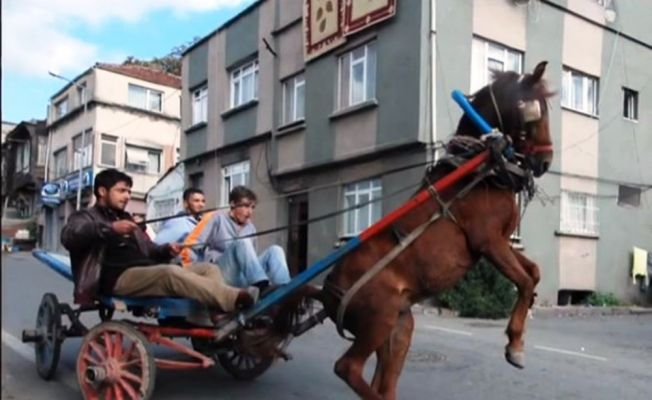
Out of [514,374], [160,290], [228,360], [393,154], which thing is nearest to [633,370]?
[514,374]

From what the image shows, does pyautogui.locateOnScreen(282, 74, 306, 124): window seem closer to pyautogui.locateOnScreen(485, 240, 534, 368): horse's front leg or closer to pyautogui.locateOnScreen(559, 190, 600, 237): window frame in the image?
pyautogui.locateOnScreen(559, 190, 600, 237): window frame

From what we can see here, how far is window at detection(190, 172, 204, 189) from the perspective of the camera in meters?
23.1

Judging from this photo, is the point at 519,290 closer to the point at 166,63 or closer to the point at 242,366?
the point at 242,366

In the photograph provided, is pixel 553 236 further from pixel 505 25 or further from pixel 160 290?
pixel 160 290

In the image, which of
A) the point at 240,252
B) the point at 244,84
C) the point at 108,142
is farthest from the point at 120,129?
the point at 240,252

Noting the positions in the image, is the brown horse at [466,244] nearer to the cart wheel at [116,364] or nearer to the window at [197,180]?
the cart wheel at [116,364]

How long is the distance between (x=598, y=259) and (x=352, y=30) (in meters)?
8.24

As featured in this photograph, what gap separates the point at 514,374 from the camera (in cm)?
751

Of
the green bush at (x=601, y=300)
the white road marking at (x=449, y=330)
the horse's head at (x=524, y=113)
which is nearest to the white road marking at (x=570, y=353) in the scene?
the white road marking at (x=449, y=330)

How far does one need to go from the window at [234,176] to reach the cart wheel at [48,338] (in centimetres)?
1341

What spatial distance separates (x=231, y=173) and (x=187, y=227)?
13.9 metres

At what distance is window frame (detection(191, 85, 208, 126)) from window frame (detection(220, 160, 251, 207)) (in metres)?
2.33

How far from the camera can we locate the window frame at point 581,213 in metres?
16.6

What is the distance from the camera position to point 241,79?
69.2 ft
